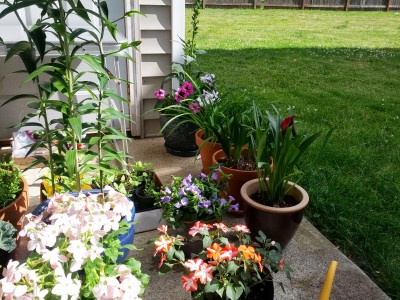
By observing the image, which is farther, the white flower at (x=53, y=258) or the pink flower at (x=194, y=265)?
the pink flower at (x=194, y=265)

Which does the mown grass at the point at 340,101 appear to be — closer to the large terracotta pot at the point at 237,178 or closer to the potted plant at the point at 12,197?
the large terracotta pot at the point at 237,178

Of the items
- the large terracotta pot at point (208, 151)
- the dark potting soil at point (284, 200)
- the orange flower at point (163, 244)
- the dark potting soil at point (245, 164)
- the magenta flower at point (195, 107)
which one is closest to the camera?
the orange flower at point (163, 244)

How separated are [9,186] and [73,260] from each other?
3.02 feet

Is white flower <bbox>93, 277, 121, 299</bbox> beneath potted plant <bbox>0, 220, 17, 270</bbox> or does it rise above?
above

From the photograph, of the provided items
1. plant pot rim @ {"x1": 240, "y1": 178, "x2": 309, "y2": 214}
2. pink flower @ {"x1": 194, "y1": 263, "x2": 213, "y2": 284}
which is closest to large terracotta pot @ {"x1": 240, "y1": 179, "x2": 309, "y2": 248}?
plant pot rim @ {"x1": 240, "y1": 178, "x2": 309, "y2": 214}

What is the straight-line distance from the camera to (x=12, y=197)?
1677 millimetres

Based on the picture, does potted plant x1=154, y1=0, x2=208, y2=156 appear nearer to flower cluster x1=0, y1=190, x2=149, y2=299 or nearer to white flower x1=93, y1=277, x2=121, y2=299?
flower cluster x1=0, y1=190, x2=149, y2=299

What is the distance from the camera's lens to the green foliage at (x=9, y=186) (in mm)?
1657

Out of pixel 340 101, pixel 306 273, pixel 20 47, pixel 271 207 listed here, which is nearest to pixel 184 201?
pixel 271 207

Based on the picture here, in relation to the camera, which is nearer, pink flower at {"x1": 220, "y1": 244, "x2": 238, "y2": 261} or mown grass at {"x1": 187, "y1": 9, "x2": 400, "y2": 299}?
pink flower at {"x1": 220, "y1": 244, "x2": 238, "y2": 261}

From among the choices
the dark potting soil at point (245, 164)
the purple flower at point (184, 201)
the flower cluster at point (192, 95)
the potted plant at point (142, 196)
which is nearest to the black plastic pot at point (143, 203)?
the potted plant at point (142, 196)

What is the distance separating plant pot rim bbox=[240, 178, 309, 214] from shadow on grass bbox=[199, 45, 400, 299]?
319 mm

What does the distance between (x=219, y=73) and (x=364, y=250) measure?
351 cm

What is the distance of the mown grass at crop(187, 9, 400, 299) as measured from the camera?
6.17 feet
